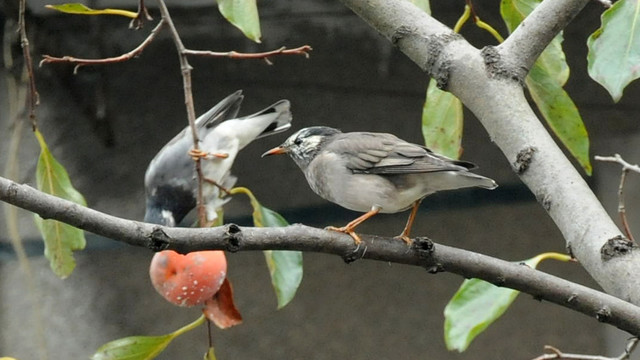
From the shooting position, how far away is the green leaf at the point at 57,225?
109 centimetres

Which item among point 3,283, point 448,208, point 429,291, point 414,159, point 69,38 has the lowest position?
point 3,283

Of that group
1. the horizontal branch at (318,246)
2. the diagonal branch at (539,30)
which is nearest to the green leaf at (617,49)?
the diagonal branch at (539,30)

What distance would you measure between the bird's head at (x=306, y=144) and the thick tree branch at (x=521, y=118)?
262 millimetres

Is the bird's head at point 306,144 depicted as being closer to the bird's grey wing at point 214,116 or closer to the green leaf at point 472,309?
the green leaf at point 472,309

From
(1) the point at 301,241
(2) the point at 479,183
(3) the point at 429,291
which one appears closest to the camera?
(1) the point at 301,241

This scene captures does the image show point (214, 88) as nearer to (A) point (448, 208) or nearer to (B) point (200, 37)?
(B) point (200, 37)

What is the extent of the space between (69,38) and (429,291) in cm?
87

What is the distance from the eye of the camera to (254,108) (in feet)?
6.02

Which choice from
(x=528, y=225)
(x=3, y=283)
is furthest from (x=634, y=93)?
(x=3, y=283)

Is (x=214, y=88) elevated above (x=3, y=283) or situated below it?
above

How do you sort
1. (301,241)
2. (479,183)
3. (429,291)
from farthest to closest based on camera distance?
1. (429,291)
2. (479,183)
3. (301,241)

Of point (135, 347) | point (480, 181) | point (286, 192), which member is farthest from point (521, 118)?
point (286, 192)

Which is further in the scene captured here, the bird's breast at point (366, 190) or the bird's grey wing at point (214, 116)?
the bird's grey wing at point (214, 116)

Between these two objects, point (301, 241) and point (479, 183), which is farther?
point (479, 183)
